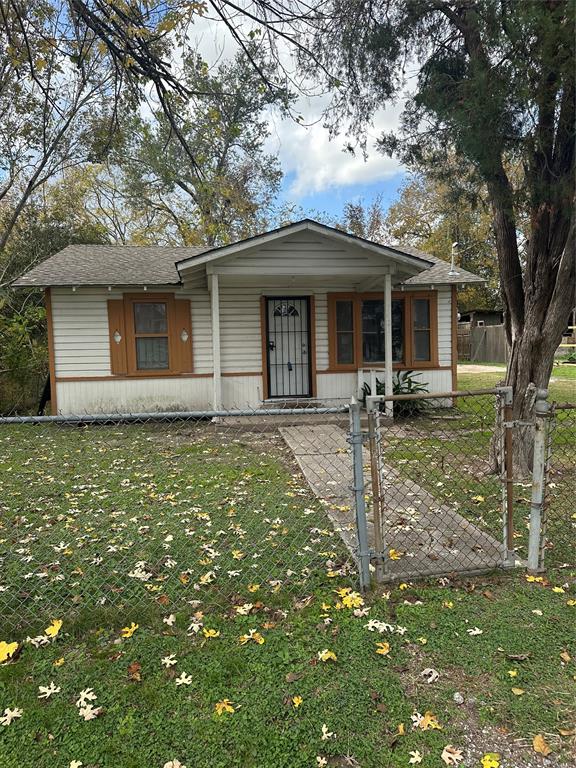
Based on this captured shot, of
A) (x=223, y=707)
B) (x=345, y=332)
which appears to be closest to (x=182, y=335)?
(x=345, y=332)

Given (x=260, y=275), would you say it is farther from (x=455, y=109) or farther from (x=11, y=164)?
(x=11, y=164)

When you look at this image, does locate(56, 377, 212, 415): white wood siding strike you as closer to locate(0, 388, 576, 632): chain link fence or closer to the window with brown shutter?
the window with brown shutter

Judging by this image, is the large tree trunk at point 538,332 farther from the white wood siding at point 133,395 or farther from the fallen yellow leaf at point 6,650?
the white wood siding at point 133,395

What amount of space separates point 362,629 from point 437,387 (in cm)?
834

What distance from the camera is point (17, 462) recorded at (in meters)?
6.27

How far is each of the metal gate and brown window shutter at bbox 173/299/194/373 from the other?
4.56 m

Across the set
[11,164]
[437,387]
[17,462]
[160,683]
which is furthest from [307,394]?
[11,164]

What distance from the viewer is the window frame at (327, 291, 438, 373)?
9961 millimetres

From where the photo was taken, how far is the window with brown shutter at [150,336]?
31.0 feet

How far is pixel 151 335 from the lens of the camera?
9.59 metres

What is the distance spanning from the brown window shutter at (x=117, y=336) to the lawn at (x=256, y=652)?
5.53 m

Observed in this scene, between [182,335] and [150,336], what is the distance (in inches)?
25.5

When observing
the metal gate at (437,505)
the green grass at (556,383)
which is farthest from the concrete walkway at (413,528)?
the green grass at (556,383)

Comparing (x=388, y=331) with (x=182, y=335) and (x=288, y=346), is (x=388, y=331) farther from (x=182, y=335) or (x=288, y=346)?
(x=182, y=335)
